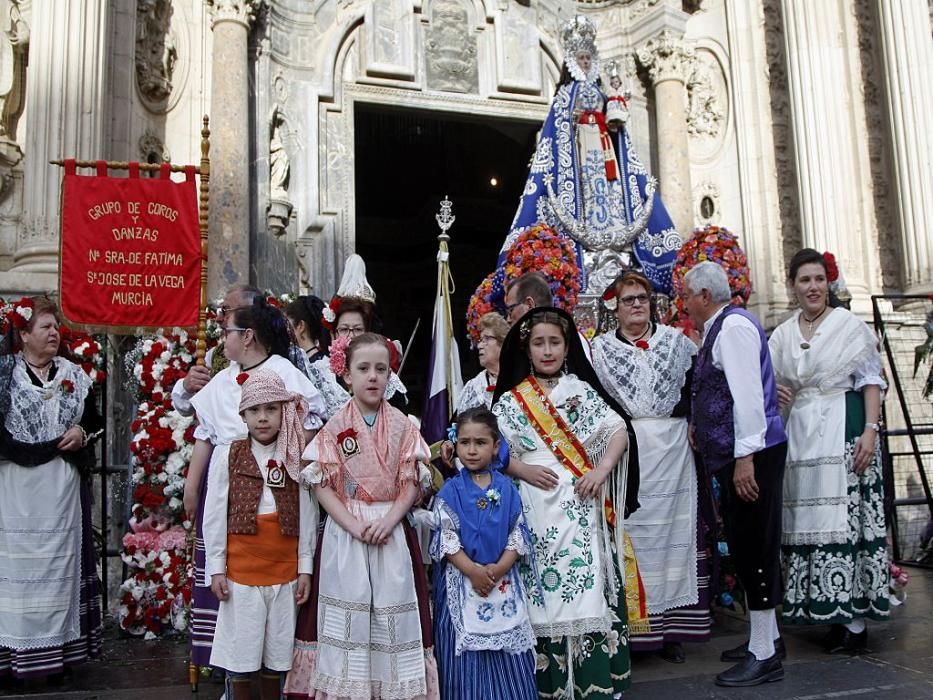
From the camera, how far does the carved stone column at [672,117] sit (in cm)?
1016

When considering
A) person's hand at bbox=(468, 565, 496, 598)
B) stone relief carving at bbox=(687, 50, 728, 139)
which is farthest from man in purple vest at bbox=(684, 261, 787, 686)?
stone relief carving at bbox=(687, 50, 728, 139)

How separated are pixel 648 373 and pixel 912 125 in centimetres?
682

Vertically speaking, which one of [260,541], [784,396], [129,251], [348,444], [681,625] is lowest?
[681,625]

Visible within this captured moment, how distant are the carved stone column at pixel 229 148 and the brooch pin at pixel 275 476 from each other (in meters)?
4.82

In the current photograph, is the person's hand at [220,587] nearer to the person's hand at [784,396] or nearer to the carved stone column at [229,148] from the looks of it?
the person's hand at [784,396]

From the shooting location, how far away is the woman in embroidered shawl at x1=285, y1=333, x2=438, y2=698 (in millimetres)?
3389

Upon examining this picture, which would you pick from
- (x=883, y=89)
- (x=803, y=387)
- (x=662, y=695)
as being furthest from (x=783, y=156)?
(x=662, y=695)

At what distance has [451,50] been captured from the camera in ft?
32.5

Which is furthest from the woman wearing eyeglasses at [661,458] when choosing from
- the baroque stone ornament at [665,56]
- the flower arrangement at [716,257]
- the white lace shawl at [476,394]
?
the baroque stone ornament at [665,56]

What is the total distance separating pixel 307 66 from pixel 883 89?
21.7ft

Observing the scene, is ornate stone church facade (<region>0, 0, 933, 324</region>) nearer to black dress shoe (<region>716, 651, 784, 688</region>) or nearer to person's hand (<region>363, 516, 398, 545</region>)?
person's hand (<region>363, 516, 398, 545</region>)

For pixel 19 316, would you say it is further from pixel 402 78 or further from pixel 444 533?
pixel 402 78

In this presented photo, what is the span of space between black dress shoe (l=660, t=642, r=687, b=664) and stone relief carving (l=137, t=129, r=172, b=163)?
6.41 m

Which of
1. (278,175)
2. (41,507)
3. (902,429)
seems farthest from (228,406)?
(902,429)
